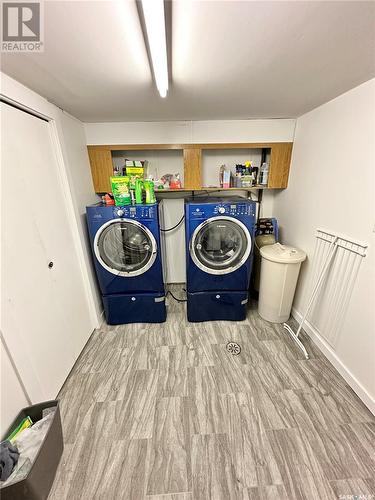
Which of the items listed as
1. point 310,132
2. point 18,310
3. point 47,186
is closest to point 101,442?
point 18,310

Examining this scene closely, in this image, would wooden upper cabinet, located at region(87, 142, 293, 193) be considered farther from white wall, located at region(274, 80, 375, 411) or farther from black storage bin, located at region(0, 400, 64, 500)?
black storage bin, located at region(0, 400, 64, 500)

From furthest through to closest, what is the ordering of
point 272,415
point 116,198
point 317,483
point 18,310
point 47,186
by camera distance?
point 116,198, point 47,186, point 272,415, point 18,310, point 317,483

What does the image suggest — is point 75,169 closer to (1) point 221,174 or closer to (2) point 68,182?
(2) point 68,182

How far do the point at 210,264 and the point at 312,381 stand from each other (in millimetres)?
1285

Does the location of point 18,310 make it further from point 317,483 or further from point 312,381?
point 312,381

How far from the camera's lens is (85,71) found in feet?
3.80

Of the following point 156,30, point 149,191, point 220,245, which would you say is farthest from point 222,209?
point 156,30

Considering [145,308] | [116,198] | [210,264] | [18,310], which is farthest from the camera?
[145,308]

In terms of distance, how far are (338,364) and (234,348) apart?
0.85m

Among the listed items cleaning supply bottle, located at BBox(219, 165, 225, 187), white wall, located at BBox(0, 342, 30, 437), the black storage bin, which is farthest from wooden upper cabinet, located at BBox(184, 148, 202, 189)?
the black storage bin

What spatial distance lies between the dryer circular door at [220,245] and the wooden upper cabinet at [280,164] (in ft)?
2.76

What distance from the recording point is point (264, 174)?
7.95ft

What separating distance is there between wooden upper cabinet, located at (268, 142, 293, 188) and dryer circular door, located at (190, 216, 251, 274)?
84 cm

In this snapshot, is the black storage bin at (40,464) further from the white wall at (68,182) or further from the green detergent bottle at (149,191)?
the green detergent bottle at (149,191)
